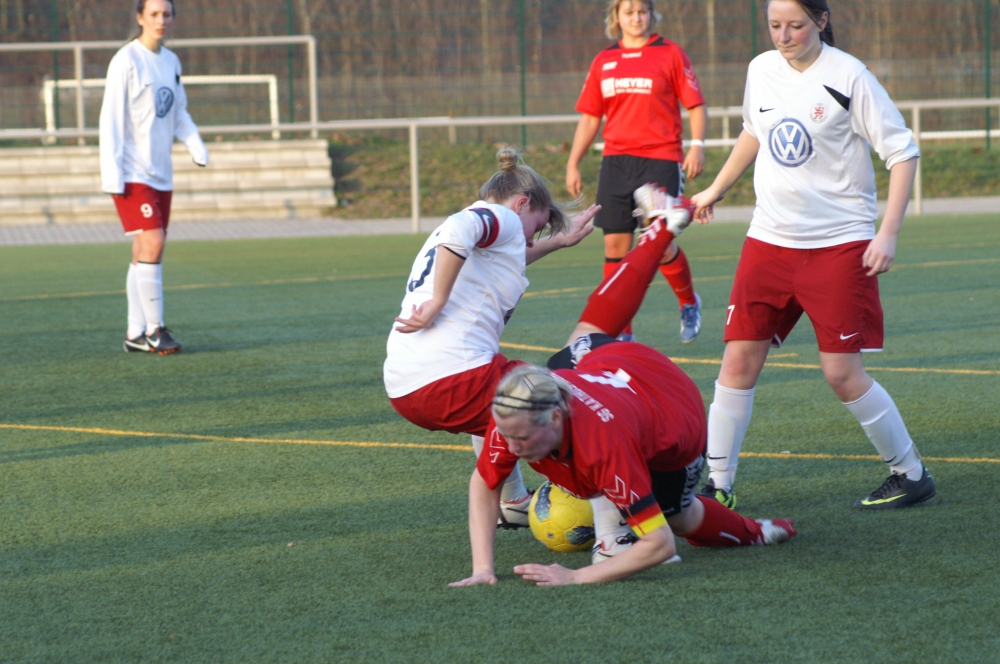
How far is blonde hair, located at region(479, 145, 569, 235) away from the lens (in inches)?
168

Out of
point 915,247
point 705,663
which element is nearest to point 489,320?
point 705,663

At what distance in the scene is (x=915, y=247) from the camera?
41.6 feet

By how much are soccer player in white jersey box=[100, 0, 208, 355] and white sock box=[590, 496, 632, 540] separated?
4.67 meters

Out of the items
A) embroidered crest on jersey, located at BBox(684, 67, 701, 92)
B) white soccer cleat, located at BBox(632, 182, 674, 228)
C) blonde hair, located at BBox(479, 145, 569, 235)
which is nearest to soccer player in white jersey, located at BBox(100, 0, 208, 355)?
embroidered crest on jersey, located at BBox(684, 67, 701, 92)

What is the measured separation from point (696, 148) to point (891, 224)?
3.94m

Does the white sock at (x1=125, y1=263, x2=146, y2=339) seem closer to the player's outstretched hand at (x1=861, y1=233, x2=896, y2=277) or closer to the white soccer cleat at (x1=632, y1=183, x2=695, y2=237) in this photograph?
the white soccer cleat at (x1=632, y1=183, x2=695, y2=237)

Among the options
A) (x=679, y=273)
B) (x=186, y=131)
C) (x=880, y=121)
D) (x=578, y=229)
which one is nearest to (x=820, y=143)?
(x=880, y=121)

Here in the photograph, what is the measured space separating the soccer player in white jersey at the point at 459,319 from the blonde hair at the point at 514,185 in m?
0.04

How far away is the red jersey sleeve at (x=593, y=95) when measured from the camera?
784 cm

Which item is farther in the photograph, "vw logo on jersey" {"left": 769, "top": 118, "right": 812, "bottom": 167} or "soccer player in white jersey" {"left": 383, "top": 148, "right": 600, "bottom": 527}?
"vw logo on jersey" {"left": 769, "top": 118, "right": 812, "bottom": 167}

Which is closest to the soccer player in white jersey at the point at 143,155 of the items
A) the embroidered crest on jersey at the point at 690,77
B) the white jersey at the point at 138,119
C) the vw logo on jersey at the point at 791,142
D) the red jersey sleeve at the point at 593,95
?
the white jersey at the point at 138,119

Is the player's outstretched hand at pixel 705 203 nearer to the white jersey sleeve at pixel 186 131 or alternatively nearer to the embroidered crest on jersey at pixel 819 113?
the embroidered crest on jersey at pixel 819 113

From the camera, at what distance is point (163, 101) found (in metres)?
8.11

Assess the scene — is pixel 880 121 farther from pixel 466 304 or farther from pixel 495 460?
pixel 495 460
